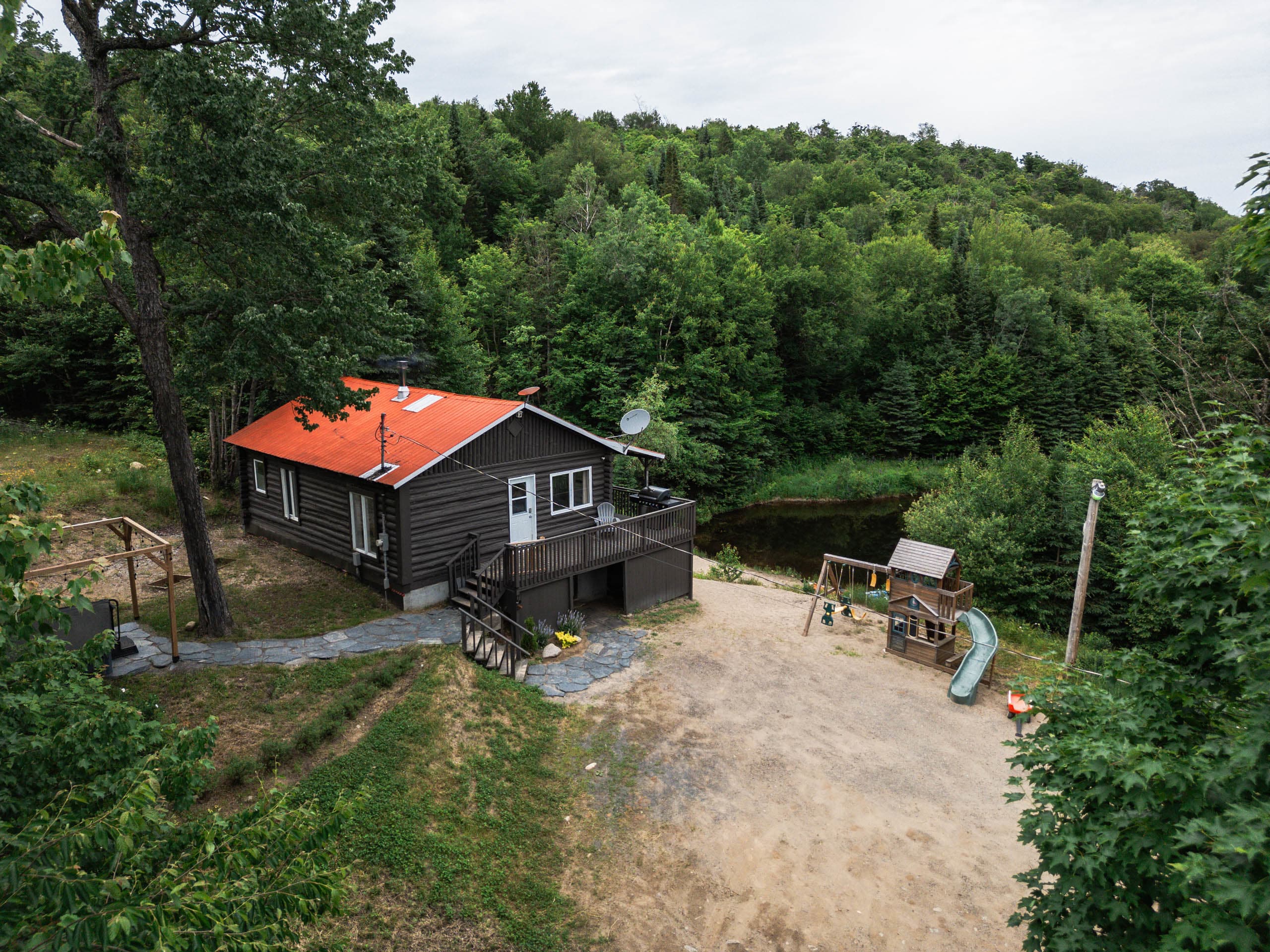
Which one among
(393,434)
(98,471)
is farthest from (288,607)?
(98,471)

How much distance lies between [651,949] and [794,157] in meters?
91.5

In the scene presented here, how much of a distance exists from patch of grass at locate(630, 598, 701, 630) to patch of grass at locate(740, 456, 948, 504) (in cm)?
2103

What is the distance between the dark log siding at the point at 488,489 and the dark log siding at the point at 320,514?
1.92 ft

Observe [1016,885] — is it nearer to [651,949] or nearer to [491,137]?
[651,949]

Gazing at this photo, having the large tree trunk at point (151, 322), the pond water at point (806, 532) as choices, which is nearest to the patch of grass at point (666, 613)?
the large tree trunk at point (151, 322)

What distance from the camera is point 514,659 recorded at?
44.4 feet

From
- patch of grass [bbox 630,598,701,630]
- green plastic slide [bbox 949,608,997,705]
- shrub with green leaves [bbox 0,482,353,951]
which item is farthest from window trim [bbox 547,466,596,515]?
shrub with green leaves [bbox 0,482,353,951]

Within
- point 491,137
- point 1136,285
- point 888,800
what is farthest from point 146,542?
point 1136,285

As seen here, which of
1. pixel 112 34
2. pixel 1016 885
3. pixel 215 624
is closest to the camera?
pixel 1016 885

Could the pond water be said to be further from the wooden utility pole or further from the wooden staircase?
the wooden staircase

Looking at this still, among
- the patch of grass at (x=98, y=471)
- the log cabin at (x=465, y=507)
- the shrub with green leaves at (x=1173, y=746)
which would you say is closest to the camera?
the shrub with green leaves at (x=1173, y=746)

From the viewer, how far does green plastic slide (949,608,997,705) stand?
13617mm

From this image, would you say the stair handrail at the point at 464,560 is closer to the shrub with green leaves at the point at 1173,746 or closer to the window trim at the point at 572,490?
the window trim at the point at 572,490

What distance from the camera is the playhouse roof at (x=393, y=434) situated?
1523cm
